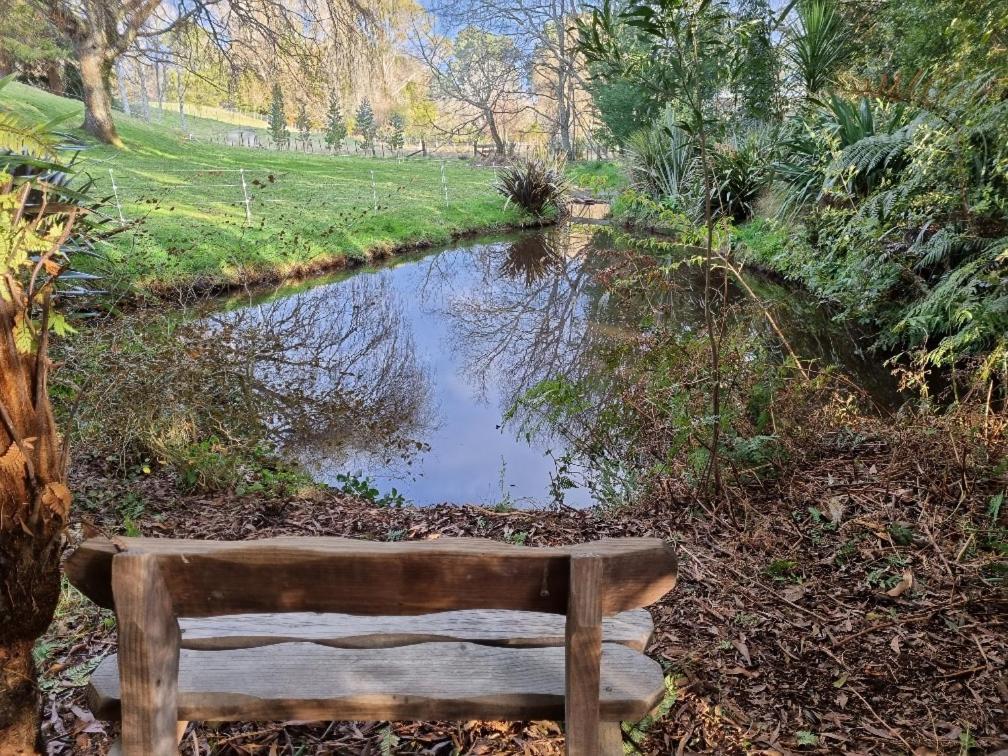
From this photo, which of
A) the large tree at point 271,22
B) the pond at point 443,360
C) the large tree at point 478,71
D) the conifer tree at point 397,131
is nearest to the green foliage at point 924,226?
the pond at point 443,360

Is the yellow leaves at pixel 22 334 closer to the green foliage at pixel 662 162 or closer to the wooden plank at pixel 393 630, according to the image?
the wooden plank at pixel 393 630

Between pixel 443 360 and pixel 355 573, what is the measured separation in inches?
249

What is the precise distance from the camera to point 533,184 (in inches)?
645

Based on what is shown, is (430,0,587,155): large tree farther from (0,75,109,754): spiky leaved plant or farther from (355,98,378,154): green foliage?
(0,75,109,754): spiky leaved plant

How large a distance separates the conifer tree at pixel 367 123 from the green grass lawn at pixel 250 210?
14.0 m

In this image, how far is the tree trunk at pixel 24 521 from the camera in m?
1.38

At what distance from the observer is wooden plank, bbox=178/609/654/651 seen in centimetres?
149

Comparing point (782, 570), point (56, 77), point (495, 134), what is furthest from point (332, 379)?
point (495, 134)

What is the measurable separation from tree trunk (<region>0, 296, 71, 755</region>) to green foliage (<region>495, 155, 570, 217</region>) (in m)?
15.6

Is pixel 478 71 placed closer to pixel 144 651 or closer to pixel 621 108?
pixel 621 108

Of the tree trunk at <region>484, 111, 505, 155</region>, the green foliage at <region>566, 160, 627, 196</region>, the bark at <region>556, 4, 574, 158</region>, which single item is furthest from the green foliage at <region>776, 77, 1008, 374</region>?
the tree trunk at <region>484, 111, 505, 155</region>

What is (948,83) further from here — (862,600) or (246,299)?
(246,299)

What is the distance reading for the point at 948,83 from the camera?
202 inches

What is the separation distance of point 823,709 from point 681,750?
1.71 feet
